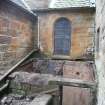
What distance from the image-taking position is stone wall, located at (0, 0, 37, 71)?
6.06 m

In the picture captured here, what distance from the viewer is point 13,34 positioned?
6.80m

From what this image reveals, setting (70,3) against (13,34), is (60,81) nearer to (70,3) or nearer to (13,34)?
(13,34)

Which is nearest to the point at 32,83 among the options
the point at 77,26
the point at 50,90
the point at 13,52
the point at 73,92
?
the point at 50,90

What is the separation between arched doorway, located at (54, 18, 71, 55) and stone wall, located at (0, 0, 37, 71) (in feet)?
4.09

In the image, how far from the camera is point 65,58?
341 inches

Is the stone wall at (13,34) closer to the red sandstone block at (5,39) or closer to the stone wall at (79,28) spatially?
the red sandstone block at (5,39)

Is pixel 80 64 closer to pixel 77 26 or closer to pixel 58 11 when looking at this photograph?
pixel 77 26

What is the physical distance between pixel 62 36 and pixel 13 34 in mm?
2845

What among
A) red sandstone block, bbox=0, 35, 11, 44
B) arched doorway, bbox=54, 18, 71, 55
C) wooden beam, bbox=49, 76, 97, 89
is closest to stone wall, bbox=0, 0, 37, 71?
red sandstone block, bbox=0, 35, 11, 44

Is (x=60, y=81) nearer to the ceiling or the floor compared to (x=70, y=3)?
nearer to the floor

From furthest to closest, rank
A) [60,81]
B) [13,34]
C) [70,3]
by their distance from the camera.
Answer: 1. [70,3]
2. [13,34]
3. [60,81]

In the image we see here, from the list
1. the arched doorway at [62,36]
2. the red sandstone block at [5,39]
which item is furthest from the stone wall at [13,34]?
the arched doorway at [62,36]

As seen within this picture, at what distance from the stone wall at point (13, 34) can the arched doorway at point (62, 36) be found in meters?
1.25

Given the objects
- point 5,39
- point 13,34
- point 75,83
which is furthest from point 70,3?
point 75,83
